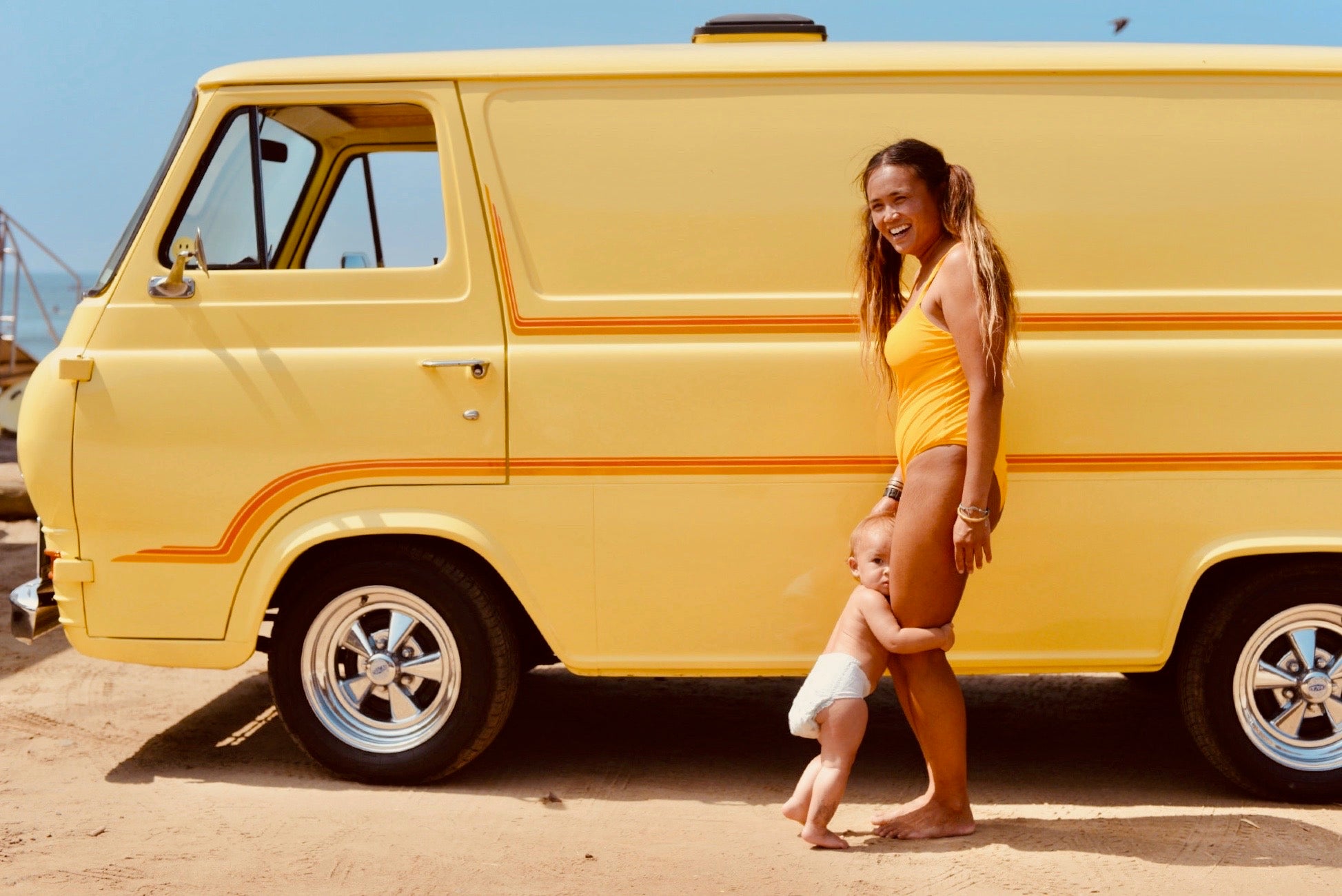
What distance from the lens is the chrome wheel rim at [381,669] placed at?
4.39 meters

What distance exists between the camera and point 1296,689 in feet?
14.1

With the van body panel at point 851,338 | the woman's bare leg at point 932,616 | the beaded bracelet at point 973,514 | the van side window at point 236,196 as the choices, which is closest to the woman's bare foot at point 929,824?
the woman's bare leg at point 932,616

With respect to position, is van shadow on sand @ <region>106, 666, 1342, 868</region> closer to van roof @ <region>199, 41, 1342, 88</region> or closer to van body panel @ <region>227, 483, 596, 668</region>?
van body panel @ <region>227, 483, 596, 668</region>

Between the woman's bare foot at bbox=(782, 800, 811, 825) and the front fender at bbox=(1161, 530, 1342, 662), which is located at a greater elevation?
the front fender at bbox=(1161, 530, 1342, 662)

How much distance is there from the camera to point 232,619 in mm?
4340

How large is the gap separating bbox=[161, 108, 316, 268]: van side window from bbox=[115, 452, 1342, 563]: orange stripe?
30.2 inches

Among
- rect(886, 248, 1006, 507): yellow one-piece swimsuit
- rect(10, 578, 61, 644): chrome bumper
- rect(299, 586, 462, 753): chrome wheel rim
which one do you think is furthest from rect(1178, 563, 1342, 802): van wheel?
rect(10, 578, 61, 644): chrome bumper

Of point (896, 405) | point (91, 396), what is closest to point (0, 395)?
point (91, 396)

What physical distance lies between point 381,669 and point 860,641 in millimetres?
1585

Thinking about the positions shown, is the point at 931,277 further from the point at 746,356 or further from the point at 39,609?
the point at 39,609

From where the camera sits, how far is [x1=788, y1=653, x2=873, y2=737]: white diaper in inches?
150

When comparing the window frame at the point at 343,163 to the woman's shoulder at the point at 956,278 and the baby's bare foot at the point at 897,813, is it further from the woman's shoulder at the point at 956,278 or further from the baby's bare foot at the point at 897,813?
the baby's bare foot at the point at 897,813

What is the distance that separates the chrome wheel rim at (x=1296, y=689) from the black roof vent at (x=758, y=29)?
2.40 metres

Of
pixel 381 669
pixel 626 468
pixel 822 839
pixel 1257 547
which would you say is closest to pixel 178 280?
pixel 381 669
